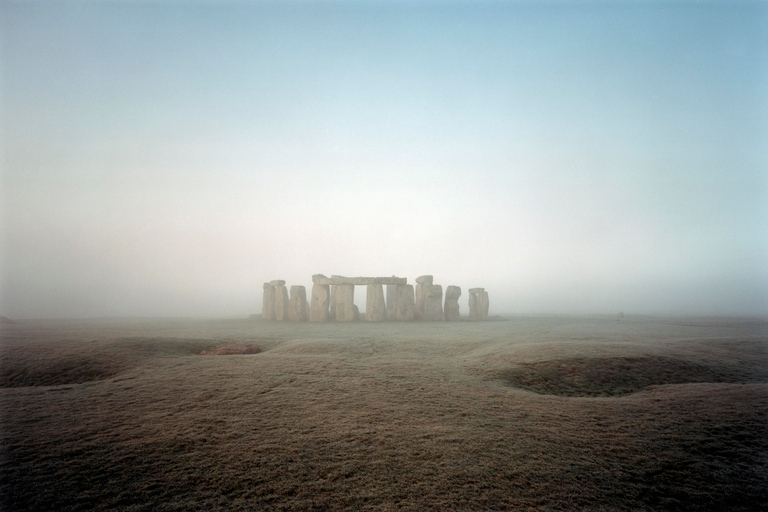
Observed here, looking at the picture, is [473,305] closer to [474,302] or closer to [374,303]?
[474,302]

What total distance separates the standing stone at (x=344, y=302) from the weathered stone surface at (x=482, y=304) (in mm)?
8164

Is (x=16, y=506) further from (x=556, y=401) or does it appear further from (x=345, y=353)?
(x=345, y=353)

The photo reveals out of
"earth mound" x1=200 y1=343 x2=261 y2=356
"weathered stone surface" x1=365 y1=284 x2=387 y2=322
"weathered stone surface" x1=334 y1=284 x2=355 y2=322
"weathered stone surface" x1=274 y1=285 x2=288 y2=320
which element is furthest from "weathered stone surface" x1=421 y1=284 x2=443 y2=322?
"earth mound" x1=200 y1=343 x2=261 y2=356

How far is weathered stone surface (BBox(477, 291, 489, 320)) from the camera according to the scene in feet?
79.6

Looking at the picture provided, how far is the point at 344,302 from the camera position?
70.6ft

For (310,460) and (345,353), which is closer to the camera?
(310,460)

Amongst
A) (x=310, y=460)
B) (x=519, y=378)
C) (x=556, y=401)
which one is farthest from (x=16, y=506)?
(x=519, y=378)

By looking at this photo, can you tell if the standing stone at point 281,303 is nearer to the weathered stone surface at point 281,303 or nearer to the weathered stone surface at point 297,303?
the weathered stone surface at point 281,303

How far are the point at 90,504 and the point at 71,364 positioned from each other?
20.9 ft

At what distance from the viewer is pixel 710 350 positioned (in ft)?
30.5

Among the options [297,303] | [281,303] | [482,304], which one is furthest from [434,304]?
[281,303]

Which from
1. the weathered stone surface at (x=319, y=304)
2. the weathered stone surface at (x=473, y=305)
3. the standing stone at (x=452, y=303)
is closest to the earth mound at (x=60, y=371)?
the weathered stone surface at (x=319, y=304)

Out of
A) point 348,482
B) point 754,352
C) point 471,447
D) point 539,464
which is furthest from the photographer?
point 754,352

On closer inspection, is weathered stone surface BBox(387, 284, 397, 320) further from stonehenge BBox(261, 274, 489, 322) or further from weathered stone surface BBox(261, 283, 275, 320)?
weathered stone surface BBox(261, 283, 275, 320)
